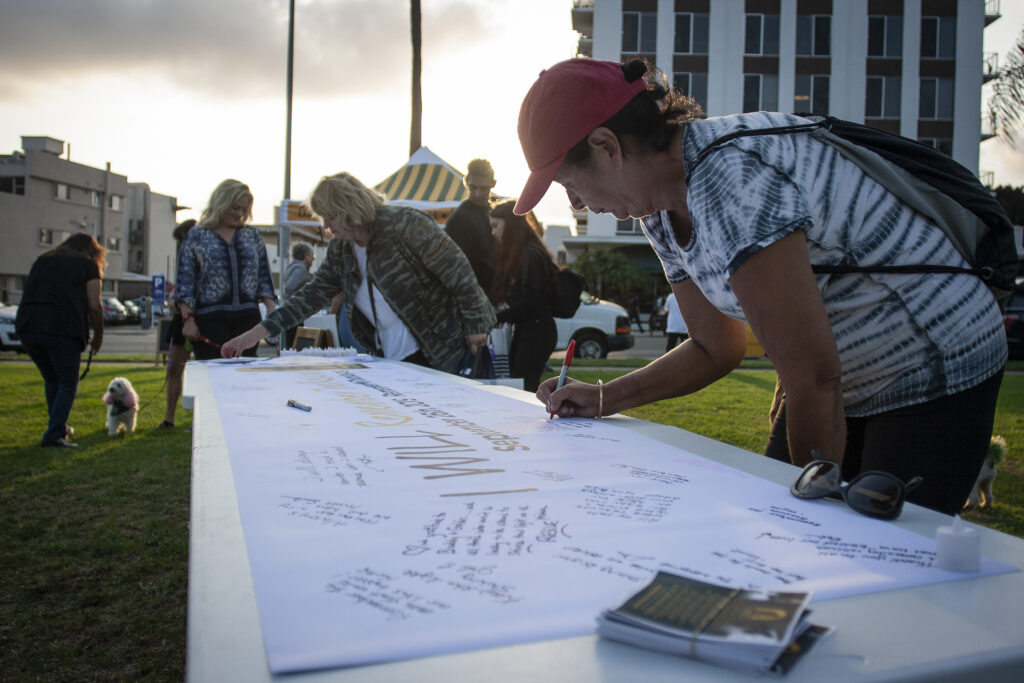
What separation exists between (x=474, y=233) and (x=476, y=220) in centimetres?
10

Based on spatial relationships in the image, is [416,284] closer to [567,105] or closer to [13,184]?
[567,105]

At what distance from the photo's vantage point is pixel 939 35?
95.3 ft

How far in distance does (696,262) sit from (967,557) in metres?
0.78

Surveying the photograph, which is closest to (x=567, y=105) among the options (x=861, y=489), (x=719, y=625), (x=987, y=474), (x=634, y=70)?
(x=634, y=70)

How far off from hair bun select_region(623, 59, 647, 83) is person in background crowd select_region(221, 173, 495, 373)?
87.4 inches

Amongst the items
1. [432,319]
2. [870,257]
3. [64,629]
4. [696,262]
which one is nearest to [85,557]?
[64,629]

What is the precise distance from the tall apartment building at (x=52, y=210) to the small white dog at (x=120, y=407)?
39350 millimetres

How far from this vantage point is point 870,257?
4.18ft

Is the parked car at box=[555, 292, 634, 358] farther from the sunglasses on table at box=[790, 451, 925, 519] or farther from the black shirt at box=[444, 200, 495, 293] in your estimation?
the sunglasses on table at box=[790, 451, 925, 519]

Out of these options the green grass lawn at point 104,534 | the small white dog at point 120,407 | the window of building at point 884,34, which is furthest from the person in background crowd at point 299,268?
the window of building at point 884,34

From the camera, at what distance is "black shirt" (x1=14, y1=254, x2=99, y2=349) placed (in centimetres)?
539

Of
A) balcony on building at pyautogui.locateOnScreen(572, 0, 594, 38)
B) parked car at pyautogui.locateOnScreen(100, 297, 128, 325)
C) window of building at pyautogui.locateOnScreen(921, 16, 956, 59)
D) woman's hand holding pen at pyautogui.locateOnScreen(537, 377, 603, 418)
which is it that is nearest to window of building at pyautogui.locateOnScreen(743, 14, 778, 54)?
window of building at pyautogui.locateOnScreen(921, 16, 956, 59)

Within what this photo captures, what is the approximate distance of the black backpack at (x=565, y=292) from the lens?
5047 mm

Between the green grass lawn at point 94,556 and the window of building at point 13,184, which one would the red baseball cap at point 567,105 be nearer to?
the green grass lawn at point 94,556
